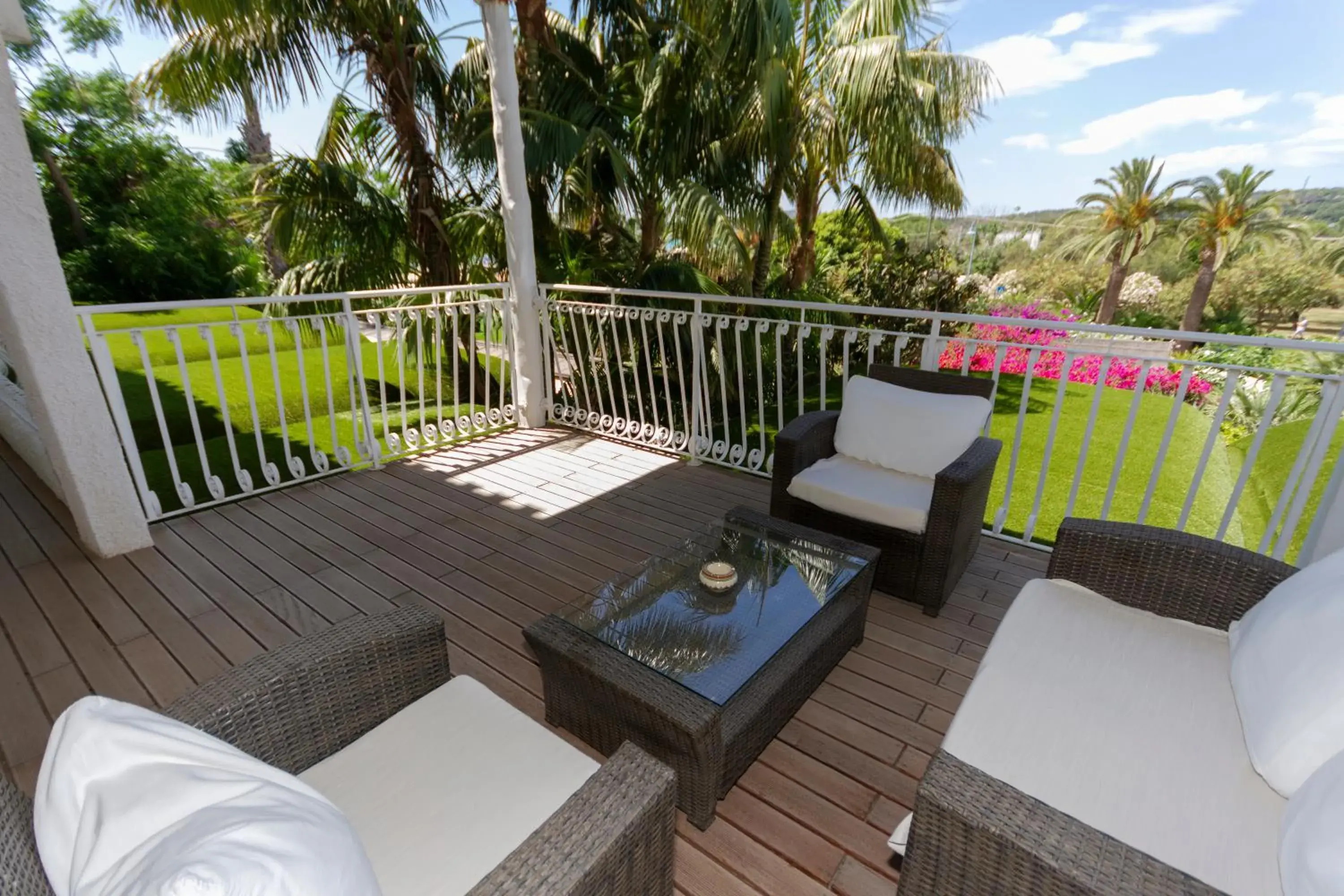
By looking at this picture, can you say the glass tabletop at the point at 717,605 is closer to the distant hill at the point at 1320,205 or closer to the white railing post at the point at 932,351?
the white railing post at the point at 932,351

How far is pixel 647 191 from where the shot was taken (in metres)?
5.55

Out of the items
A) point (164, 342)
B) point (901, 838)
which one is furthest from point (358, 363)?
point (164, 342)

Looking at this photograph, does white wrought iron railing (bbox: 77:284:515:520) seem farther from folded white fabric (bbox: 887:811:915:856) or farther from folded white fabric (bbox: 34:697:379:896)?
folded white fabric (bbox: 887:811:915:856)

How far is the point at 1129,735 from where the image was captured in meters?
1.31

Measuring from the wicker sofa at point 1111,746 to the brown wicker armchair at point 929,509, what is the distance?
480 millimetres

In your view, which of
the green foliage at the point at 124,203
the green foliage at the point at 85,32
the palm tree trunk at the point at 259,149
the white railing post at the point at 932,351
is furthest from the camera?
the green foliage at the point at 85,32

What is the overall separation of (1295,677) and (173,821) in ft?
6.07

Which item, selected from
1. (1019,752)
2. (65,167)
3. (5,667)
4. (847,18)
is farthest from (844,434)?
(65,167)

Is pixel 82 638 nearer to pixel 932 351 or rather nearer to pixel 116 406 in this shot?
pixel 116 406

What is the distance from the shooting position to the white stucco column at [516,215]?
378cm

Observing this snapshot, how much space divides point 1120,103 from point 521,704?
23561 mm

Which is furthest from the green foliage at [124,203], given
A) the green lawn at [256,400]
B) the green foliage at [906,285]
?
the green foliage at [906,285]

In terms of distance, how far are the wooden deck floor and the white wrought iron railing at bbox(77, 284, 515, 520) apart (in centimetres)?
30

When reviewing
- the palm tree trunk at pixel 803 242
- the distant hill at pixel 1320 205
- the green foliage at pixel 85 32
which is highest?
the green foliage at pixel 85 32
